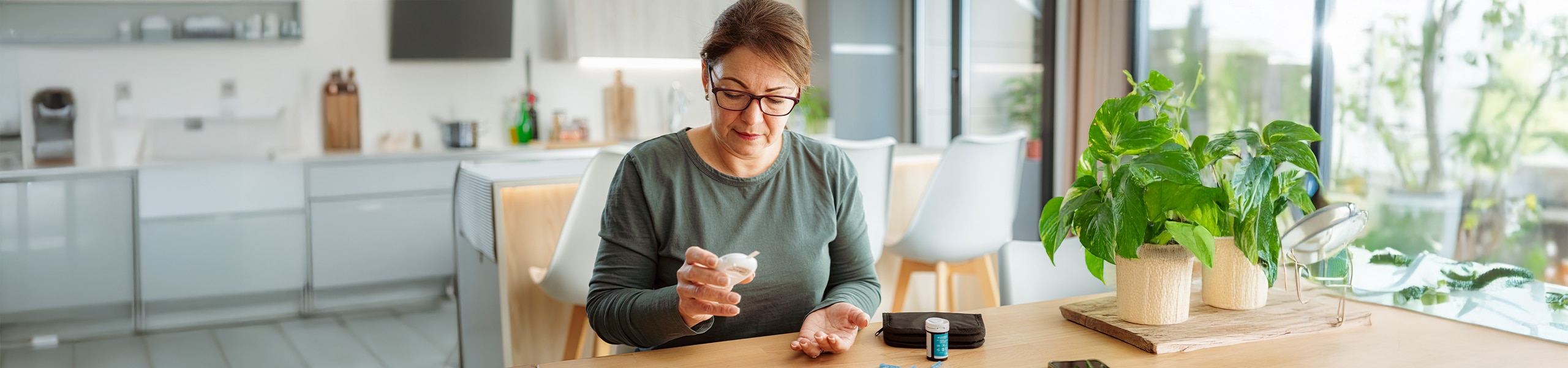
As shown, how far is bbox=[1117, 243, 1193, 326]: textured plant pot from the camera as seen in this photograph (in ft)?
4.27

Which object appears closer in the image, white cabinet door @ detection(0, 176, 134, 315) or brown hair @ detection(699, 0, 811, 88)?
brown hair @ detection(699, 0, 811, 88)

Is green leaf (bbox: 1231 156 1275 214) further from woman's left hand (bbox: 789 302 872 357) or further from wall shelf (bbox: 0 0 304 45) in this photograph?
wall shelf (bbox: 0 0 304 45)

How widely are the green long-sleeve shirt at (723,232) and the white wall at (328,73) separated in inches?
139

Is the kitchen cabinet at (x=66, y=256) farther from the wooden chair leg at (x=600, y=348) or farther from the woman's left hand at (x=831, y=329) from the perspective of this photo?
the woman's left hand at (x=831, y=329)

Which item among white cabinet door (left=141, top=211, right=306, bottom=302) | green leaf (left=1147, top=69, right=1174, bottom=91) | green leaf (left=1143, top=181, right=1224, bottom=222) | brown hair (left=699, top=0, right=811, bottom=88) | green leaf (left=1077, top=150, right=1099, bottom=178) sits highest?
brown hair (left=699, top=0, right=811, bottom=88)

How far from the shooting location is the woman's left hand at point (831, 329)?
1232 millimetres

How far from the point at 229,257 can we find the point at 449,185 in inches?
35.8

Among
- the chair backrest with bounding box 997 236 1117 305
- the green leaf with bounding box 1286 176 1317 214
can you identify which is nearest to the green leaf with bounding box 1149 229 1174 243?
the green leaf with bounding box 1286 176 1317 214

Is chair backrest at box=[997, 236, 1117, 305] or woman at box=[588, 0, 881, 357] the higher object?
woman at box=[588, 0, 881, 357]

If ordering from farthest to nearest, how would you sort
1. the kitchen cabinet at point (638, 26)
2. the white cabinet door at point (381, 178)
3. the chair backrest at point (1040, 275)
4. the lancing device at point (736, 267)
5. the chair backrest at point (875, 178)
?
the kitchen cabinet at point (638, 26) → the white cabinet door at point (381, 178) → the chair backrest at point (875, 178) → the chair backrest at point (1040, 275) → the lancing device at point (736, 267)

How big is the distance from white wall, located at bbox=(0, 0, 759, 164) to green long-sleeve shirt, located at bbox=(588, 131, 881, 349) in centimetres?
354

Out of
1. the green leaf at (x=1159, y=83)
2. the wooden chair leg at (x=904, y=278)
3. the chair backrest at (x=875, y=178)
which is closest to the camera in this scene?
the green leaf at (x=1159, y=83)

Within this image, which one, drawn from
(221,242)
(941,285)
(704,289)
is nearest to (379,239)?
(221,242)

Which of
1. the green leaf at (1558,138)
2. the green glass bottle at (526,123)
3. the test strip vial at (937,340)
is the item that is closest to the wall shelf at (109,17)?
the green glass bottle at (526,123)
